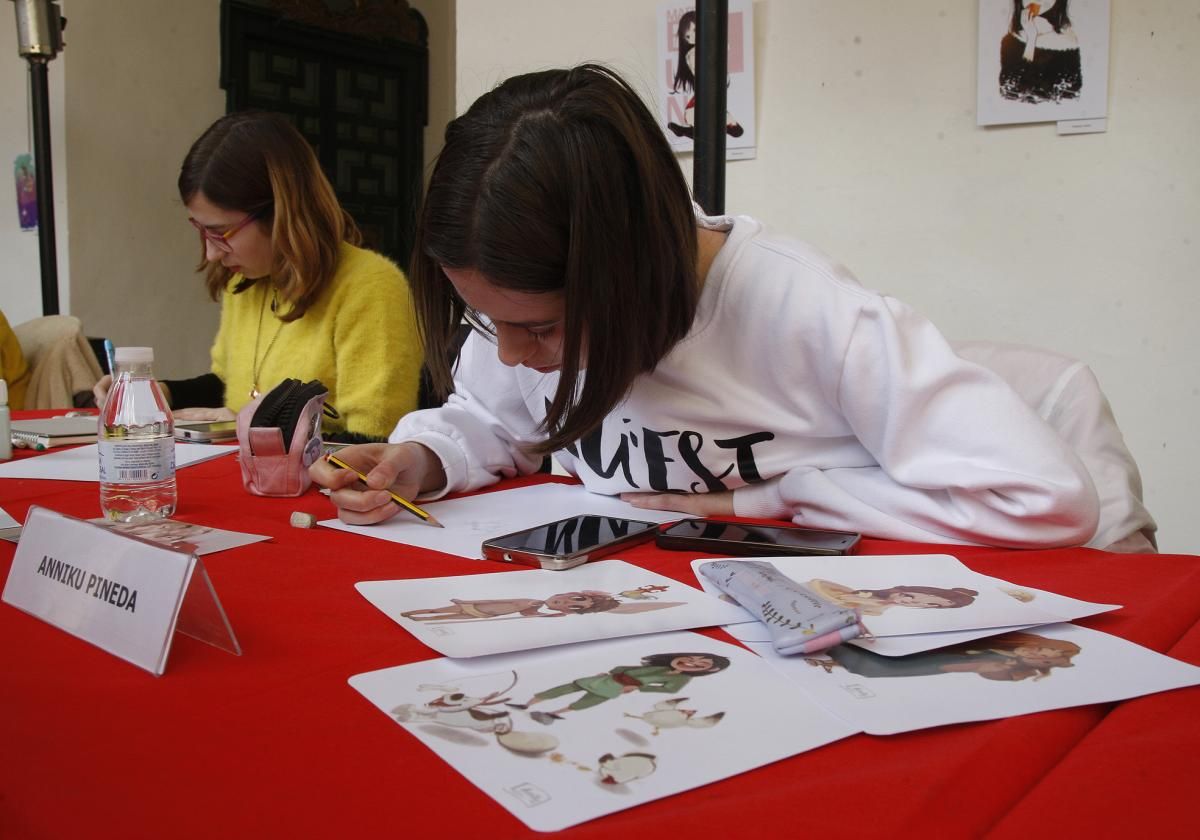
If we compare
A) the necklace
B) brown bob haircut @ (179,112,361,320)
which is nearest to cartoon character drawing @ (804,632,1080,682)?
brown bob haircut @ (179,112,361,320)

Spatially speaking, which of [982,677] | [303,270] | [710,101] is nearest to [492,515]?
[982,677]

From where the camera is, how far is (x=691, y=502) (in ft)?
3.33

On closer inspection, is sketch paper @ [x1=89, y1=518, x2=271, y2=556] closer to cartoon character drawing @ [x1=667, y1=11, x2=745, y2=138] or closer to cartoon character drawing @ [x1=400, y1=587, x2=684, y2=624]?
→ cartoon character drawing @ [x1=400, y1=587, x2=684, y2=624]

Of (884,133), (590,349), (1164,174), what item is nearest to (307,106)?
(884,133)

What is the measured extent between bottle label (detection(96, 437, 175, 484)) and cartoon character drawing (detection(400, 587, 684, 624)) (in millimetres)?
404

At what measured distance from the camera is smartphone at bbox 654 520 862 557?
0.79 meters

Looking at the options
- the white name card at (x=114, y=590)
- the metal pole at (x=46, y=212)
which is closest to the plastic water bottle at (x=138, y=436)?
the white name card at (x=114, y=590)

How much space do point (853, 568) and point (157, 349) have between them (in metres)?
3.90

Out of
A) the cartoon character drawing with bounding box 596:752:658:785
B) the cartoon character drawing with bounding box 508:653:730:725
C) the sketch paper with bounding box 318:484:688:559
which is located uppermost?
the cartoon character drawing with bounding box 596:752:658:785

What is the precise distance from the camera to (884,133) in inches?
76.0

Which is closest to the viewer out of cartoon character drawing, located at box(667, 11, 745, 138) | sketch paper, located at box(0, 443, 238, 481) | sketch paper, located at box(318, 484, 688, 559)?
sketch paper, located at box(318, 484, 688, 559)

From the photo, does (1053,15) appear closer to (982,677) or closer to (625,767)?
(982,677)

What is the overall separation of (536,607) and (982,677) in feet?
0.91

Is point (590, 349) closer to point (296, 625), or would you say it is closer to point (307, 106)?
point (296, 625)
